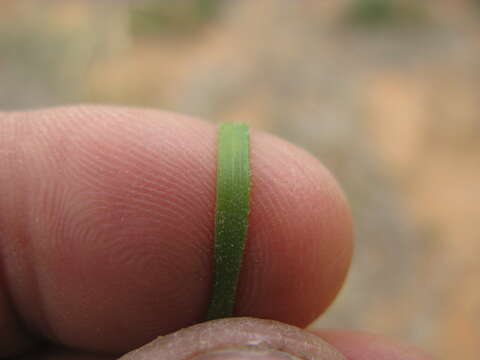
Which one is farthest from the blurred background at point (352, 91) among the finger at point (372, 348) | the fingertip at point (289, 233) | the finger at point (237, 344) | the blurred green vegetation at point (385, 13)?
the finger at point (237, 344)

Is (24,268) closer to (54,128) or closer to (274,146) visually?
(54,128)

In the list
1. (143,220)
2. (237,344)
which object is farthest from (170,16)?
(237,344)

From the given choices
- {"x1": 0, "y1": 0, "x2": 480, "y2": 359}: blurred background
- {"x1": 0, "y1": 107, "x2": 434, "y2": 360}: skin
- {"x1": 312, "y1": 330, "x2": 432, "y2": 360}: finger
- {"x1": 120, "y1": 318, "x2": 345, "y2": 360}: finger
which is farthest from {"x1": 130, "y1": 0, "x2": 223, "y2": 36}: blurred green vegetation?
{"x1": 120, "y1": 318, "x2": 345, "y2": 360}: finger

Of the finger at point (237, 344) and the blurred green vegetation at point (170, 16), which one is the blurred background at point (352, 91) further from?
the finger at point (237, 344)

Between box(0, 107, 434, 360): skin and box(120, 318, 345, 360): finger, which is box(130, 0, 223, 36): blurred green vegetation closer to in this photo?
box(0, 107, 434, 360): skin

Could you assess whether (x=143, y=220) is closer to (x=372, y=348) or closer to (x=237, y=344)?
(x=237, y=344)

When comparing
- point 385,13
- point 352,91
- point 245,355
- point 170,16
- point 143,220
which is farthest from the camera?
point 170,16

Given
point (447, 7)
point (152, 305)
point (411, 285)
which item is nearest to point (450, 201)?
point (411, 285)
